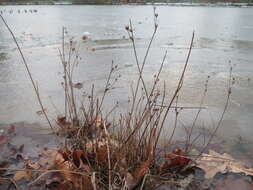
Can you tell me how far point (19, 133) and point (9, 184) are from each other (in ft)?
2.26

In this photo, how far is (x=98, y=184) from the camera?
142cm

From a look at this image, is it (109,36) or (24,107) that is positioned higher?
(109,36)

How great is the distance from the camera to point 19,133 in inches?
85.0

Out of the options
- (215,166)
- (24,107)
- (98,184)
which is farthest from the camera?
(24,107)

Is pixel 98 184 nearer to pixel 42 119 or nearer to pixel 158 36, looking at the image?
pixel 42 119

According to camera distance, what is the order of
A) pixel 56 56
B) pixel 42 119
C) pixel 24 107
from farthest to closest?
pixel 56 56
pixel 24 107
pixel 42 119

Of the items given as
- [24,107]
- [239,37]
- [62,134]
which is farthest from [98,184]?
[239,37]

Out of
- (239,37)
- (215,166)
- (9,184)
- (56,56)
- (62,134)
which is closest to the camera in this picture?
(9,184)

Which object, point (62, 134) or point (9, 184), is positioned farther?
point (62, 134)

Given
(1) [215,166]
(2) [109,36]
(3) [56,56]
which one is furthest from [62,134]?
(2) [109,36]

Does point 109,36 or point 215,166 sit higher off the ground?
point 109,36

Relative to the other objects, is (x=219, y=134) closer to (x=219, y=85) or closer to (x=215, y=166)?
(x=215, y=166)

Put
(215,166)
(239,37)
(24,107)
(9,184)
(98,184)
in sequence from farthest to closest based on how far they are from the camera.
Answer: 1. (239,37)
2. (24,107)
3. (215,166)
4. (9,184)
5. (98,184)

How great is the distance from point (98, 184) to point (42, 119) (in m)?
1.22
